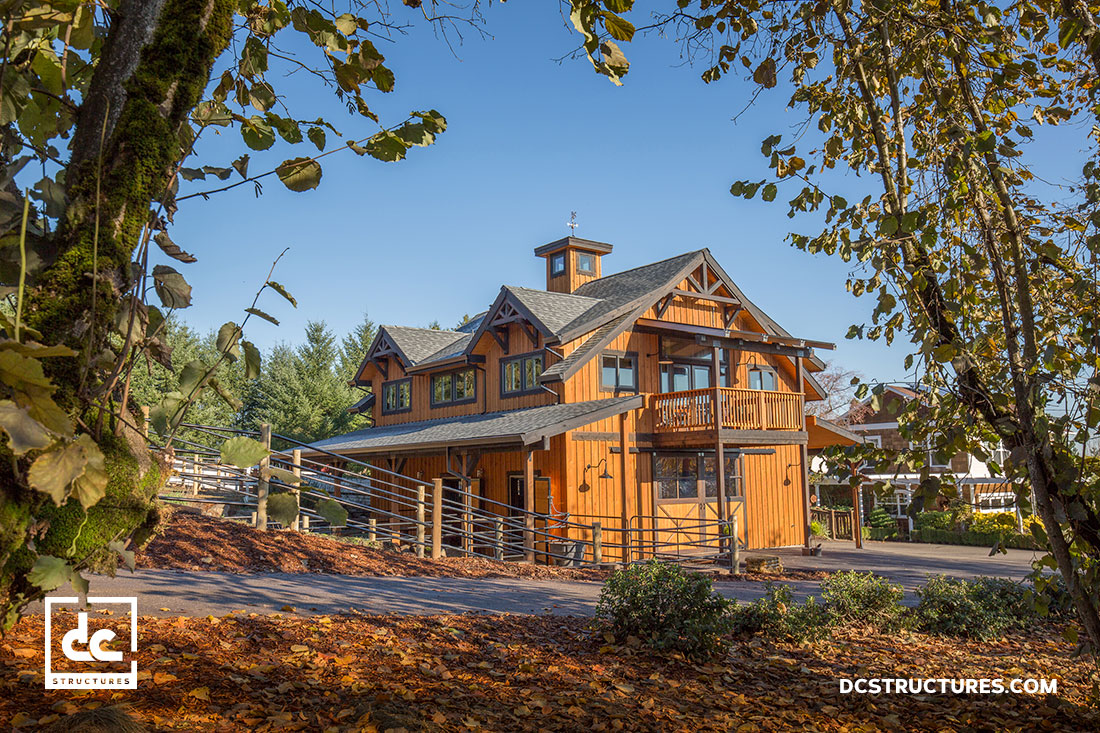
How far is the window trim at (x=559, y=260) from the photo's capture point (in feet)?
89.1

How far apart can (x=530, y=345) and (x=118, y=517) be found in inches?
796

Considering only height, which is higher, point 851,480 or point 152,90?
point 152,90

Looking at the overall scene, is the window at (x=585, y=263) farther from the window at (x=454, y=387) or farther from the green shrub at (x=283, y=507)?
the green shrub at (x=283, y=507)

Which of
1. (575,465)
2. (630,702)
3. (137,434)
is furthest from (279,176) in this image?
(575,465)

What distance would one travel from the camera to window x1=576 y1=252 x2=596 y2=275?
27381 millimetres

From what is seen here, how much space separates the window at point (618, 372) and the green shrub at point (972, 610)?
39.2 ft

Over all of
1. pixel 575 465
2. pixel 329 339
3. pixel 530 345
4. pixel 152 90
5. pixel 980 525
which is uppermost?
pixel 329 339

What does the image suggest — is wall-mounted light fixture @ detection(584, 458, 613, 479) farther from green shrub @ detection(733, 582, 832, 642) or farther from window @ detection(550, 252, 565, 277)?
green shrub @ detection(733, 582, 832, 642)

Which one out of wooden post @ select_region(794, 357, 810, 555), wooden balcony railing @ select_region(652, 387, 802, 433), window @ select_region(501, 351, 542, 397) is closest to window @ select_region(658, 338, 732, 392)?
wooden balcony railing @ select_region(652, 387, 802, 433)

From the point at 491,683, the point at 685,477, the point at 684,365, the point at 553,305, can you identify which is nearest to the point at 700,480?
the point at 685,477

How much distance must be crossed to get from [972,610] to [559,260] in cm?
1998

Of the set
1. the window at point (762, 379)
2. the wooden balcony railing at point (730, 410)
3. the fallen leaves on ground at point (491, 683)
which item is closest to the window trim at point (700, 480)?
the wooden balcony railing at point (730, 410)

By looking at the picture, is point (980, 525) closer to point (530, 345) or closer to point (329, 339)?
point (530, 345)

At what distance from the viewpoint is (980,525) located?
87.6ft
